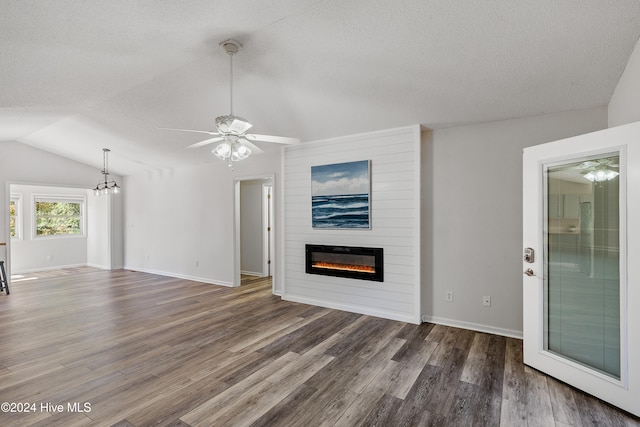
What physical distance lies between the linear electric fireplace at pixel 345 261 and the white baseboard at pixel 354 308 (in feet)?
1.40

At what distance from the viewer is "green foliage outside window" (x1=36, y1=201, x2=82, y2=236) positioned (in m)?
8.39

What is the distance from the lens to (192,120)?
14.5 ft

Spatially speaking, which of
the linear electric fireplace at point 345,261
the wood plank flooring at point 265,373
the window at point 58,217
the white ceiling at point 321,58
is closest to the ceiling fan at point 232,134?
the white ceiling at point 321,58

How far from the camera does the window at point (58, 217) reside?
836cm

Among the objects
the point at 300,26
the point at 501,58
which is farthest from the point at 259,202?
the point at 501,58

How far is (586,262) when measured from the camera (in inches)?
101

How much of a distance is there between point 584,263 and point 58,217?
37.2ft

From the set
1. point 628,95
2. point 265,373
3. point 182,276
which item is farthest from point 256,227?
point 628,95

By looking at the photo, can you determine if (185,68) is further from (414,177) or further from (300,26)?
(414,177)

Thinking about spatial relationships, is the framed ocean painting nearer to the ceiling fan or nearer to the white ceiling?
Answer: the white ceiling

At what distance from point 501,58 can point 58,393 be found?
4.41 meters

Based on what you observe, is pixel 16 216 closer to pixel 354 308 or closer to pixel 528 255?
pixel 354 308

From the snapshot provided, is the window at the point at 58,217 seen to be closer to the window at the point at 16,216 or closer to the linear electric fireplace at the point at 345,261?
the window at the point at 16,216

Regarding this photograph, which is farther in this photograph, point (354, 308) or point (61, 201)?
point (61, 201)
